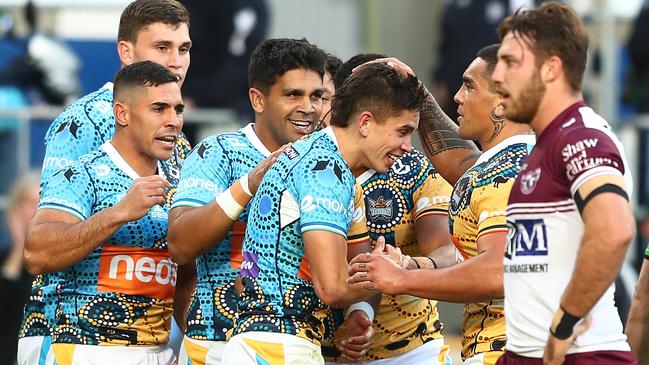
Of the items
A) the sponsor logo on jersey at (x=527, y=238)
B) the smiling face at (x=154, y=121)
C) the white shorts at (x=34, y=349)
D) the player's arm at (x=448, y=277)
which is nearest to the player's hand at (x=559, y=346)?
the sponsor logo on jersey at (x=527, y=238)

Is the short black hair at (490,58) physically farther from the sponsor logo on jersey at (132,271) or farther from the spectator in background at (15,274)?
the spectator in background at (15,274)

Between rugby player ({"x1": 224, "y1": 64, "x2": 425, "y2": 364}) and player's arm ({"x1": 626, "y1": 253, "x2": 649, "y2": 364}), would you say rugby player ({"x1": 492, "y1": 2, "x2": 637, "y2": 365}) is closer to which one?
rugby player ({"x1": 224, "y1": 64, "x2": 425, "y2": 364})

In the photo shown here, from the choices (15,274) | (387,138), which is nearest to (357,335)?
(387,138)

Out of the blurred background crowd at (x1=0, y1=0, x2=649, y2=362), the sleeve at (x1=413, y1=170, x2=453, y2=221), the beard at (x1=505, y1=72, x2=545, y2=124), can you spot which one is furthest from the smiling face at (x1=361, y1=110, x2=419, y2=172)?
the blurred background crowd at (x1=0, y1=0, x2=649, y2=362)

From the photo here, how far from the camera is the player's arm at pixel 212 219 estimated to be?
6.58 meters

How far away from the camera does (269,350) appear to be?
611 centimetres

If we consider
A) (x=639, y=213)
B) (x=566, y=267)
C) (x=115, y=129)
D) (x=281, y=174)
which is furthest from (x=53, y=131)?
(x=639, y=213)

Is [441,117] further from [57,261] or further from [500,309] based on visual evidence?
[57,261]

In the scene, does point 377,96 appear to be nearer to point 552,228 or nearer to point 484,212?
point 484,212

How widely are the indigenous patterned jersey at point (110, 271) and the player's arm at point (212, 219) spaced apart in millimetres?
335

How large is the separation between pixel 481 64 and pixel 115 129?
1.93m

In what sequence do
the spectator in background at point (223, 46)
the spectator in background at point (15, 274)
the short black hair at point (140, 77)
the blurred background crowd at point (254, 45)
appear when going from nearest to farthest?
the short black hair at point (140, 77), the spectator in background at point (15, 274), the blurred background crowd at point (254, 45), the spectator in background at point (223, 46)

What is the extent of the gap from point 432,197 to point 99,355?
183 centimetres

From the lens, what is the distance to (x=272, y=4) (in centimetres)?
1463
